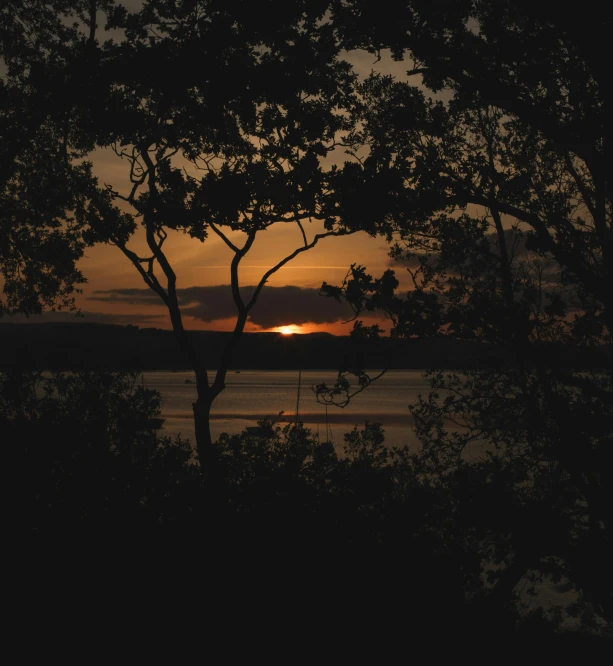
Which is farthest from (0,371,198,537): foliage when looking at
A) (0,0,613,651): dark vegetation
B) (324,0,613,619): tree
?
(324,0,613,619): tree

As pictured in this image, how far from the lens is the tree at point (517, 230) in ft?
21.5

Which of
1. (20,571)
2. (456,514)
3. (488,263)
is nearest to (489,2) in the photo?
(488,263)

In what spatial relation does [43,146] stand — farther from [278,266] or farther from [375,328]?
[375,328]

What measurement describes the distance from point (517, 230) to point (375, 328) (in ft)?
17.9

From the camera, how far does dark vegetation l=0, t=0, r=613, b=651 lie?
20.4ft

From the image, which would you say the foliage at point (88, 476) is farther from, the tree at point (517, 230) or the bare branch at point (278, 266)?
the bare branch at point (278, 266)

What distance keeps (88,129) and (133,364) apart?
605 cm

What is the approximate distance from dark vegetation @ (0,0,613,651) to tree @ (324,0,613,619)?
0.12ft

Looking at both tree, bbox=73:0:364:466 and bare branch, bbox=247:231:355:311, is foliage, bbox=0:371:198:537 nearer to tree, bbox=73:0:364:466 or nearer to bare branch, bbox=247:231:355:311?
tree, bbox=73:0:364:466

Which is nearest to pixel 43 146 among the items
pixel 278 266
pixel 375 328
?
pixel 278 266

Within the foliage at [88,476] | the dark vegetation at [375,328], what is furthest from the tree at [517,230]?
the foliage at [88,476]

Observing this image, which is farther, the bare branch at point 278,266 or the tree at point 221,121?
the bare branch at point 278,266

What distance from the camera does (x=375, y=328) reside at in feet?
24.8

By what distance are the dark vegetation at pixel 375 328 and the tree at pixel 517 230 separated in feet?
0.12
